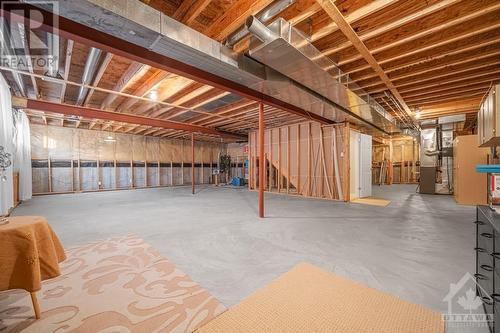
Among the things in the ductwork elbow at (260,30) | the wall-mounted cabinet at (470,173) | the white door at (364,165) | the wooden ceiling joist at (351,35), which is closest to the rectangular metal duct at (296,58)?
the ductwork elbow at (260,30)

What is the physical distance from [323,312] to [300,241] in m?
1.41

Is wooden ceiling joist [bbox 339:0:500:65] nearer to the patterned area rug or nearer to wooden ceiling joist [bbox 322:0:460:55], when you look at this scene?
wooden ceiling joist [bbox 322:0:460:55]

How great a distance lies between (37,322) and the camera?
1406 millimetres

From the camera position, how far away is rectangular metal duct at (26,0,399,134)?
1.73m

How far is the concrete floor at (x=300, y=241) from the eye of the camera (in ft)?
6.31

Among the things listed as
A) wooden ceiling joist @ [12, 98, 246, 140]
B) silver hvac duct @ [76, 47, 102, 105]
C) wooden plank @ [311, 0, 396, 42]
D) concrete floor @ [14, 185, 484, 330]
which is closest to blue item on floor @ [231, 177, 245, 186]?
wooden ceiling joist @ [12, 98, 246, 140]

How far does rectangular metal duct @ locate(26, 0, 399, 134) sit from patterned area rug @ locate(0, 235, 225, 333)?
7.91 feet

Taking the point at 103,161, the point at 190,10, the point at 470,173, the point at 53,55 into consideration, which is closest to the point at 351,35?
the point at 190,10

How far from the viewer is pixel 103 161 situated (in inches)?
362

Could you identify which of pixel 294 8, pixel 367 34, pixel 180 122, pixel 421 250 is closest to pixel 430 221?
pixel 421 250

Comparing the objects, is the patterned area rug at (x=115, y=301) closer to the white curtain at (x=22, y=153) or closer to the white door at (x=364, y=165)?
the white curtain at (x=22, y=153)

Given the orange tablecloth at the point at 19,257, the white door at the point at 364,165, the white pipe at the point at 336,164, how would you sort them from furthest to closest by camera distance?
the white door at the point at 364,165, the white pipe at the point at 336,164, the orange tablecloth at the point at 19,257

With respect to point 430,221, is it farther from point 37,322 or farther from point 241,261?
point 37,322

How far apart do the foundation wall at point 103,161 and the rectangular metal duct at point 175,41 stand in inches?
351
